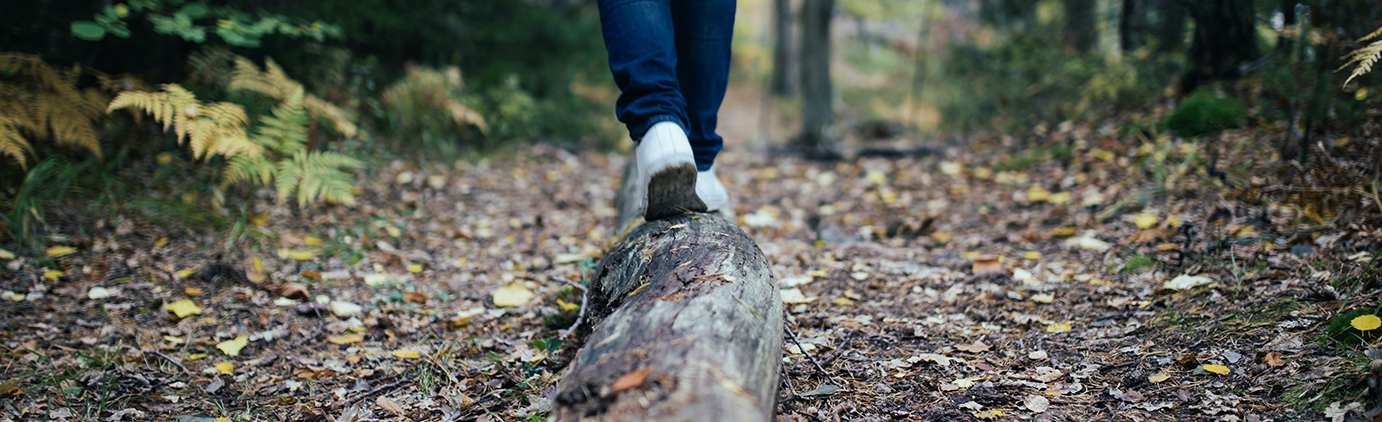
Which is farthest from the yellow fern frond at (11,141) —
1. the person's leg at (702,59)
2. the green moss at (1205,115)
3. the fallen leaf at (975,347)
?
the green moss at (1205,115)

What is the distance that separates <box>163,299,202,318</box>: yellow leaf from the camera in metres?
2.02

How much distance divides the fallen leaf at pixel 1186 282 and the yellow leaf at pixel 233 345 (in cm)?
272

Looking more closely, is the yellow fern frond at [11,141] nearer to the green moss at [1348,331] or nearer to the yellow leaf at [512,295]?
the yellow leaf at [512,295]

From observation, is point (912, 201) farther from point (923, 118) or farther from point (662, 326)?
point (923, 118)

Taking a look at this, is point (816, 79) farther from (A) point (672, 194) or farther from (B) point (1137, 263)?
(A) point (672, 194)

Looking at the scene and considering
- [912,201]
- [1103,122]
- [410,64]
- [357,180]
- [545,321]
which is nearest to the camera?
[545,321]

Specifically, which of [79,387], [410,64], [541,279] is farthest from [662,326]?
[410,64]

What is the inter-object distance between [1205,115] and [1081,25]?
141 inches

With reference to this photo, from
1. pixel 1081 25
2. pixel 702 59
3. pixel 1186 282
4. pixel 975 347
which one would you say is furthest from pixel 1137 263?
pixel 1081 25

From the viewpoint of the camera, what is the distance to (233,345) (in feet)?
6.11

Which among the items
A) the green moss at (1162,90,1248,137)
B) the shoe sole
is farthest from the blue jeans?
the green moss at (1162,90,1248,137)

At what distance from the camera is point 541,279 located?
2.43m

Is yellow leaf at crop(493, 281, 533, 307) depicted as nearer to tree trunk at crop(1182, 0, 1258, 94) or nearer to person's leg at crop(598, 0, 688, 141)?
person's leg at crop(598, 0, 688, 141)

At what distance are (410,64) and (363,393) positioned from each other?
363cm
